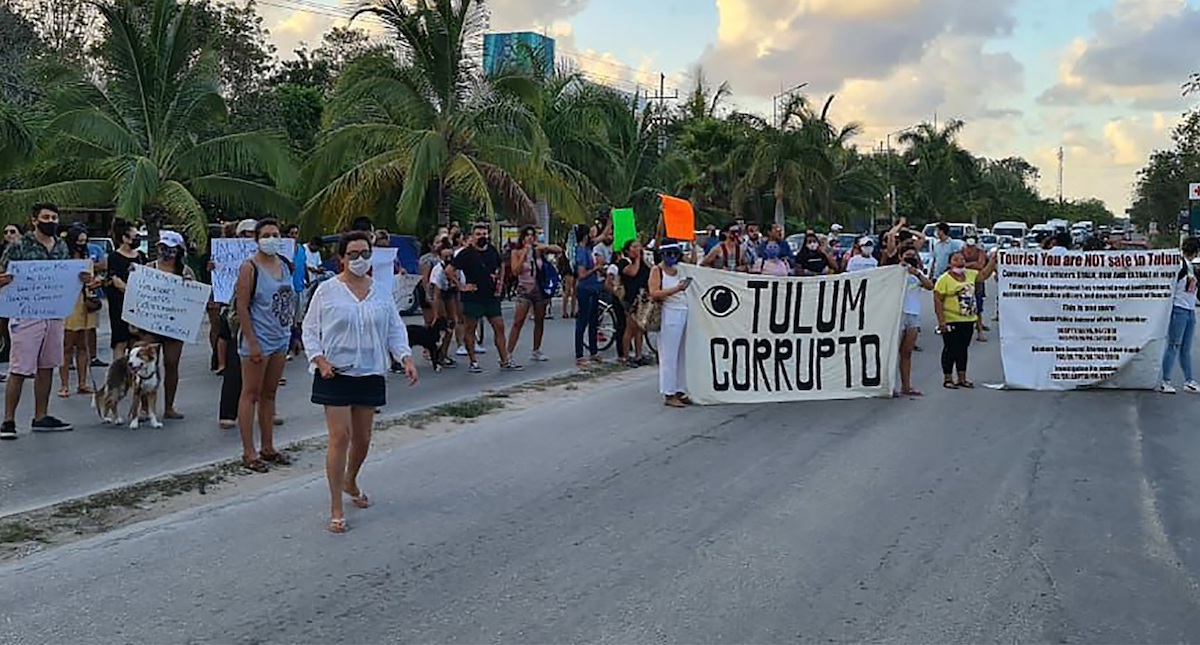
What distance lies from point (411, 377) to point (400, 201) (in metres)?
17.2

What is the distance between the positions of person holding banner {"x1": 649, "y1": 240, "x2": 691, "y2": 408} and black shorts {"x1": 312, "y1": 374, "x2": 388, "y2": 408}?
523 cm

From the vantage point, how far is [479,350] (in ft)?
54.6

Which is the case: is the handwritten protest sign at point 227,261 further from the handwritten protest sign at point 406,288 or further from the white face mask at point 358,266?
the white face mask at point 358,266

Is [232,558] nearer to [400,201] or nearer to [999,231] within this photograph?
[400,201]

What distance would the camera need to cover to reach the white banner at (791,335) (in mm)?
12031

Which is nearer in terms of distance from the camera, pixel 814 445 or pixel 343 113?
pixel 814 445

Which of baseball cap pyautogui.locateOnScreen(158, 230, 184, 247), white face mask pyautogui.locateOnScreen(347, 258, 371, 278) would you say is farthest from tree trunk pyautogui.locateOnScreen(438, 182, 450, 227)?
white face mask pyautogui.locateOnScreen(347, 258, 371, 278)

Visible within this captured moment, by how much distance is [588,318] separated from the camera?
15.8m

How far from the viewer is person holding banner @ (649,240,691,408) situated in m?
12.0

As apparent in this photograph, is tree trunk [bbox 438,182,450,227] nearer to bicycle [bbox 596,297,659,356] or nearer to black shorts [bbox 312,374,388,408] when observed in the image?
bicycle [bbox 596,297,659,356]

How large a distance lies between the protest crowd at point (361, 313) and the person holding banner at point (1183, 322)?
Result: 20 millimetres

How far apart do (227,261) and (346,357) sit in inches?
267

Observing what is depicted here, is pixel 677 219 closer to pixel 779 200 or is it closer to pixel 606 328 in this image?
pixel 606 328

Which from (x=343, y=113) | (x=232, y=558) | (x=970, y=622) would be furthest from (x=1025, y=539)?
(x=343, y=113)
